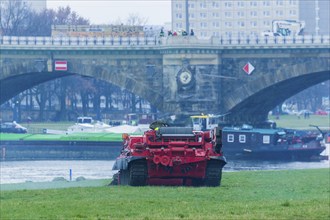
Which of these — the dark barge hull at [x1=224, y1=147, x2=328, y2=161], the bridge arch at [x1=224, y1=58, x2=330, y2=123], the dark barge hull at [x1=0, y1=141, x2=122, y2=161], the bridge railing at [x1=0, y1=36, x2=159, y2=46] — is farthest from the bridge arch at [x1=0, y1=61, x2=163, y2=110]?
the dark barge hull at [x1=224, y1=147, x2=328, y2=161]

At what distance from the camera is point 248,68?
102 m

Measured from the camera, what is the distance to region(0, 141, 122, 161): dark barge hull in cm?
10619

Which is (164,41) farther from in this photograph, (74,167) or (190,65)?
(74,167)

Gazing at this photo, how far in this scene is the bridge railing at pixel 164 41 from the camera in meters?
101

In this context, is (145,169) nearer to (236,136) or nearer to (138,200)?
(138,200)

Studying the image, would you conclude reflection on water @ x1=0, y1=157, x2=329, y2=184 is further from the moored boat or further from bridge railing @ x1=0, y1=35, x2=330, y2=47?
bridge railing @ x1=0, y1=35, x2=330, y2=47

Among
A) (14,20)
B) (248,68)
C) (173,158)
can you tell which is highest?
(14,20)

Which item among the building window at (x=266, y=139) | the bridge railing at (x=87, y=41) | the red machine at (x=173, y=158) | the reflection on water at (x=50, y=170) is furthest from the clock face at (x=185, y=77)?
the red machine at (x=173, y=158)

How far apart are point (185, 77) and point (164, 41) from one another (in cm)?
403

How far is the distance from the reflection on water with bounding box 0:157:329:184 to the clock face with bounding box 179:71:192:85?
27.0 feet

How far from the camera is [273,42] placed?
102 meters

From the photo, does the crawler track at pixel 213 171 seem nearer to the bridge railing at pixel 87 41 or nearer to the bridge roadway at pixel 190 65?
the bridge roadway at pixel 190 65

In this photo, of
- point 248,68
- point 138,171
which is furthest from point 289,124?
point 138,171

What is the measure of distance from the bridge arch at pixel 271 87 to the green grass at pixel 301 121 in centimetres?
3501
